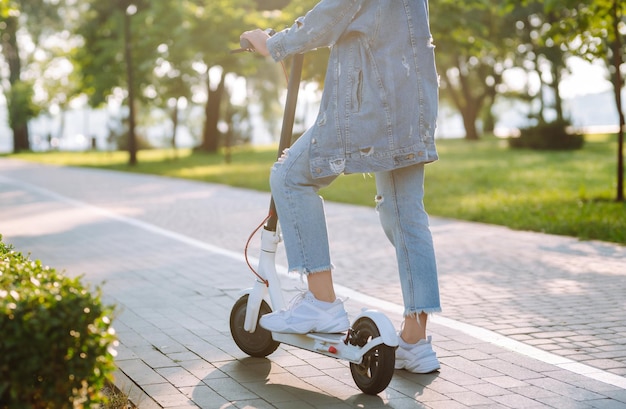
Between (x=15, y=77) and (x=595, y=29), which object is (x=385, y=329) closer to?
(x=595, y=29)

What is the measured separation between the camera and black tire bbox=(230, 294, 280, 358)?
4.55m

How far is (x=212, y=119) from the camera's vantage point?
4328 cm

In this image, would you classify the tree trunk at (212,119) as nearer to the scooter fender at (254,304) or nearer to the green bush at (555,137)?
the green bush at (555,137)

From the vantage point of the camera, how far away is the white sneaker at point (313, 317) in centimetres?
407

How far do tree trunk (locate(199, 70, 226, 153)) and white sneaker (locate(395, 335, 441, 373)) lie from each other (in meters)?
38.3

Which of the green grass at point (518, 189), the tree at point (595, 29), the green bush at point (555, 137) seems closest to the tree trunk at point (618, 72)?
the tree at point (595, 29)

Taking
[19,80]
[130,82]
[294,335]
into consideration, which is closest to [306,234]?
[294,335]

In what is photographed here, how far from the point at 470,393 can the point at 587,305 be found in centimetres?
229

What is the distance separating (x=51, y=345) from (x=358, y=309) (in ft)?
11.0

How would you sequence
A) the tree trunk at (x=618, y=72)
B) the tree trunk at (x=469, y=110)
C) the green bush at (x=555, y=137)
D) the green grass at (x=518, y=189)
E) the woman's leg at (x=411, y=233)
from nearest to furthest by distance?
the woman's leg at (x=411, y=233), the green grass at (x=518, y=189), the tree trunk at (x=618, y=72), the green bush at (x=555, y=137), the tree trunk at (x=469, y=110)

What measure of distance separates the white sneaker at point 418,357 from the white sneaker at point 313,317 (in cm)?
34

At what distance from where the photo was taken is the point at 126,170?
27781mm

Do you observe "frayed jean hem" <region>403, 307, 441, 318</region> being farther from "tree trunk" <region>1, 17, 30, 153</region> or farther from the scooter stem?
"tree trunk" <region>1, 17, 30, 153</region>

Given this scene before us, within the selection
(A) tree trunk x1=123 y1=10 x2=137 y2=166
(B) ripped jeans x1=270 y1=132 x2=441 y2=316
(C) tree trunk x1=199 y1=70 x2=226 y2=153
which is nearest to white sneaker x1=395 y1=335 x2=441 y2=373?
(B) ripped jeans x1=270 y1=132 x2=441 y2=316
